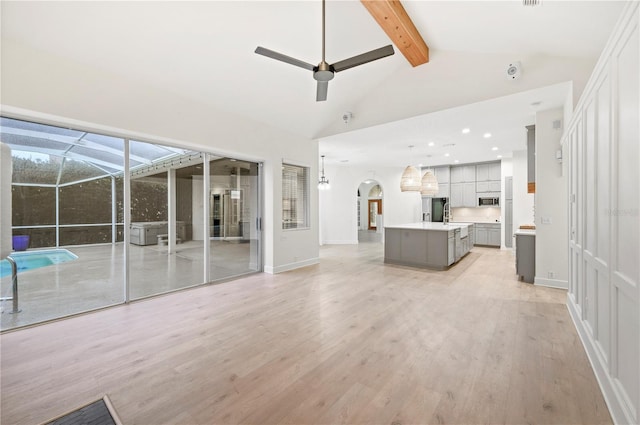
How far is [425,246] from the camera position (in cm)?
598

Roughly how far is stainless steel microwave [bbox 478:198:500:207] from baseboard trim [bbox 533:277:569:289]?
5195 mm

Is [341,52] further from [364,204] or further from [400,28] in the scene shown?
[364,204]

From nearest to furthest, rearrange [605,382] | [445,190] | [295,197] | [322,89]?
[605,382], [322,89], [295,197], [445,190]

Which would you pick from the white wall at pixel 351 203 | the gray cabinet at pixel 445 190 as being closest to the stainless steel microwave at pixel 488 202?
the gray cabinet at pixel 445 190

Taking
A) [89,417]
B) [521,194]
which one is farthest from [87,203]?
[521,194]

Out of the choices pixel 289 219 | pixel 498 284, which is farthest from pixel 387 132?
pixel 498 284

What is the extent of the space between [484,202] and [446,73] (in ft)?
20.5

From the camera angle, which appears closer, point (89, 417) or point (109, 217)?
point (89, 417)

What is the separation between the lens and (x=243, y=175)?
552cm

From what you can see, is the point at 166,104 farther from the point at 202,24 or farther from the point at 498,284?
the point at 498,284

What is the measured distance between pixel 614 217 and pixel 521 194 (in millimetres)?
7382

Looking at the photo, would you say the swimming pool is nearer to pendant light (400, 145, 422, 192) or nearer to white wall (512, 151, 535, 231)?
pendant light (400, 145, 422, 192)

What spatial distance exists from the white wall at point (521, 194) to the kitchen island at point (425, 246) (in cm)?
246

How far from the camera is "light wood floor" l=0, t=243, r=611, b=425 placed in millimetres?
1789
